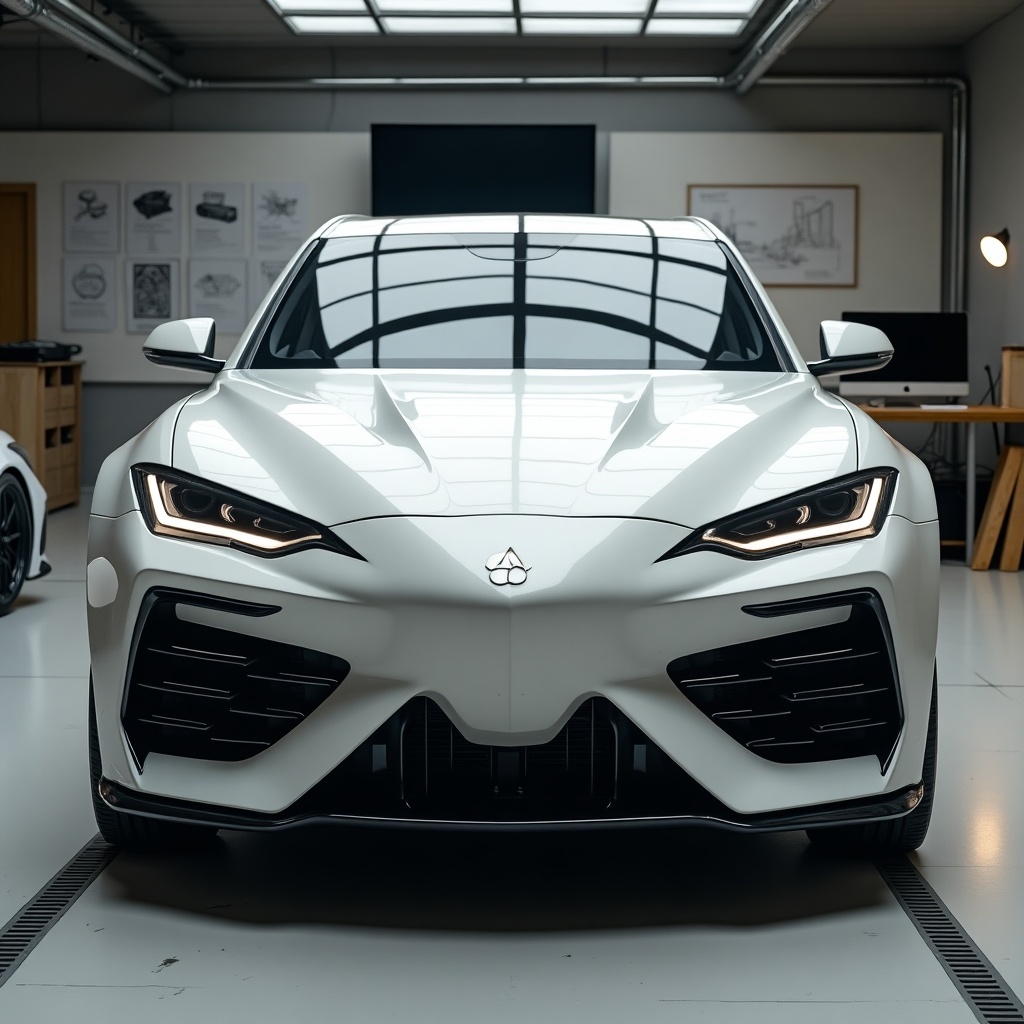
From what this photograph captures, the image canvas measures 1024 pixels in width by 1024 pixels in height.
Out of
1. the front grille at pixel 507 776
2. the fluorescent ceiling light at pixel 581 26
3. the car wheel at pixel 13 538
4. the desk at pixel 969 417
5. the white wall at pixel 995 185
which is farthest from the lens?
the fluorescent ceiling light at pixel 581 26

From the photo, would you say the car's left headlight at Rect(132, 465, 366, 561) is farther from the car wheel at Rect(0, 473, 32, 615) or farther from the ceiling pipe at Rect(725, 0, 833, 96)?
the ceiling pipe at Rect(725, 0, 833, 96)

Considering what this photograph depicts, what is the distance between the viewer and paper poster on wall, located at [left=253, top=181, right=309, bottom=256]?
10.2 meters

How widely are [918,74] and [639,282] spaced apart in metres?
8.47

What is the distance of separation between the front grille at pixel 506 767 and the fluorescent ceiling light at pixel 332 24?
8.40 metres

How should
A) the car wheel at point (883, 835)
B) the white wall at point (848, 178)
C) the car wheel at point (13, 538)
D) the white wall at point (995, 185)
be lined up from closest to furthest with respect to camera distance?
the car wheel at point (883, 835) < the car wheel at point (13, 538) < the white wall at point (995, 185) < the white wall at point (848, 178)

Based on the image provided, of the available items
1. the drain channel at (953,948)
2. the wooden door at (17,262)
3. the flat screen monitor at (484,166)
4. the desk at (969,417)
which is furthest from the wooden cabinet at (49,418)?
the drain channel at (953,948)

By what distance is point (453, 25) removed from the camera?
9461mm

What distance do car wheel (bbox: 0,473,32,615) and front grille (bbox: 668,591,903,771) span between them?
145 inches

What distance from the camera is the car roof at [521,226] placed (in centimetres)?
297

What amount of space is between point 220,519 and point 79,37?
778 cm

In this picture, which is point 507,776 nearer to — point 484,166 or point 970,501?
point 970,501

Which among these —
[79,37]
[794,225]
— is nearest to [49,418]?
[79,37]

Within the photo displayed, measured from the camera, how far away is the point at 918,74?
10.1 meters

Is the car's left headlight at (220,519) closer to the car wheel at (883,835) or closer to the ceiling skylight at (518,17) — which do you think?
the car wheel at (883,835)
